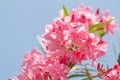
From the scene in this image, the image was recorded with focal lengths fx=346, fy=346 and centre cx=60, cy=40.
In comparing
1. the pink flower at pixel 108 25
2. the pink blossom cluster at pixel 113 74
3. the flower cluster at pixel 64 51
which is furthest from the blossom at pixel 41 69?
the pink flower at pixel 108 25

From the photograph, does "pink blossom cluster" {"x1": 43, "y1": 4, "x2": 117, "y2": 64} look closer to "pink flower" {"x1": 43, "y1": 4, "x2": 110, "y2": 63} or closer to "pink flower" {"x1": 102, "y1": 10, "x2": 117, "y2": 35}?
"pink flower" {"x1": 43, "y1": 4, "x2": 110, "y2": 63}

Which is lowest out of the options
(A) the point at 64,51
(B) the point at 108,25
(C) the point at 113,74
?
(C) the point at 113,74

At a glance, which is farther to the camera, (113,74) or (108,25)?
(108,25)

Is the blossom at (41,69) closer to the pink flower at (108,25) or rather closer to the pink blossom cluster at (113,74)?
the pink blossom cluster at (113,74)

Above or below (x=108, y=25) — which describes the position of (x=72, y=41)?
below

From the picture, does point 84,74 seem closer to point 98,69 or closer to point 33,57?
point 98,69

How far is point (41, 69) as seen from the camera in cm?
178

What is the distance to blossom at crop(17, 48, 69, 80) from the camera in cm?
172

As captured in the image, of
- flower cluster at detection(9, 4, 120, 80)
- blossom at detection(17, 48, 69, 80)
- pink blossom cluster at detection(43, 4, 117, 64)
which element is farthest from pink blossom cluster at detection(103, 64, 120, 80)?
blossom at detection(17, 48, 69, 80)

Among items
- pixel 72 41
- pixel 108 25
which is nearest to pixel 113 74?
pixel 72 41

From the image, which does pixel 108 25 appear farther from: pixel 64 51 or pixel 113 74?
pixel 64 51

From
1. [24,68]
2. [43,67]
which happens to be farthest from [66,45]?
[24,68]

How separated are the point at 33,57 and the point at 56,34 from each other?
0.27m

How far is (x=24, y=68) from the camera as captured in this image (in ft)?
6.29
